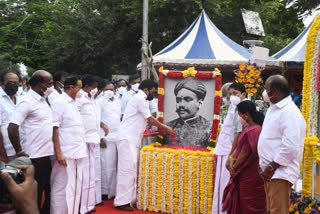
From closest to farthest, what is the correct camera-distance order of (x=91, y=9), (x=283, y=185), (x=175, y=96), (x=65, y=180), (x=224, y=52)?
(x=283, y=185) < (x=65, y=180) < (x=175, y=96) < (x=224, y=52) < (x=91, y=9)

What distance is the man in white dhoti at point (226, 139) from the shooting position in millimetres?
4688

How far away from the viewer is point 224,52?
1202 cm

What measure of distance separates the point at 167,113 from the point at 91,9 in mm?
16160

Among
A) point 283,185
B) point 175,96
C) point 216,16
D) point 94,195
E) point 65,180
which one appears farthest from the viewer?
point 216,16

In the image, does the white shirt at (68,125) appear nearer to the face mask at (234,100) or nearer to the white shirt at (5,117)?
the white shirt at (5,117)

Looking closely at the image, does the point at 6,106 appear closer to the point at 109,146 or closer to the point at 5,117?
the point at 5,117

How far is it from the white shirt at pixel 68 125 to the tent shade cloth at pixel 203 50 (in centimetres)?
749

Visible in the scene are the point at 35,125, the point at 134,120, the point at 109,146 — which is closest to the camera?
the point at 35,125

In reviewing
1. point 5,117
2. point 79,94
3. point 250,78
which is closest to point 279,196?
point 250,78

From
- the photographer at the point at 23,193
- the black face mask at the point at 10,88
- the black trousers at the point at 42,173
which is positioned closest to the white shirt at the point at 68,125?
the black trousers at the point at 42,173

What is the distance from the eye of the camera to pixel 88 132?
5.44 meters

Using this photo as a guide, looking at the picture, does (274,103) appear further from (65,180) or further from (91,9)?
(91,9)

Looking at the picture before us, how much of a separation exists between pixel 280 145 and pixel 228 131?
4.73 feet

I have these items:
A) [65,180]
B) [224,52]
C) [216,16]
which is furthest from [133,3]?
[65,180]
